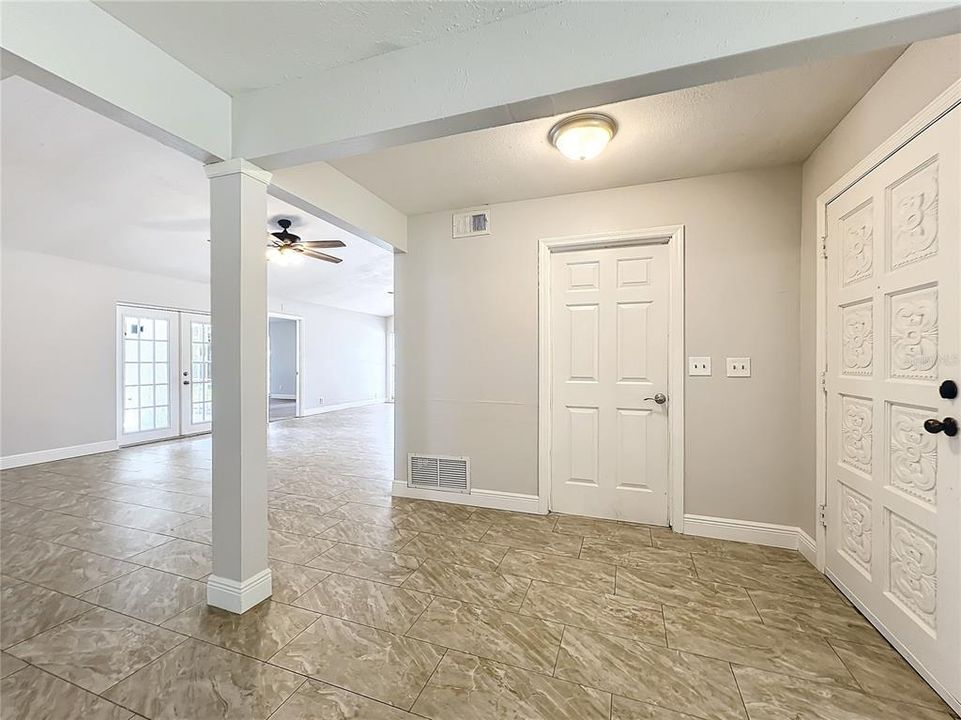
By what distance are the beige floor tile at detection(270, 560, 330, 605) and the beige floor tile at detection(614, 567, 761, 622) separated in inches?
63.1

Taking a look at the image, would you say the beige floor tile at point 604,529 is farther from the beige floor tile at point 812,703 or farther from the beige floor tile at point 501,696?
the beige floor tile at point 501,696

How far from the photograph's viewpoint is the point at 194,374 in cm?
642

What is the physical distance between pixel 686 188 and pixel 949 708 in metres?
2.73

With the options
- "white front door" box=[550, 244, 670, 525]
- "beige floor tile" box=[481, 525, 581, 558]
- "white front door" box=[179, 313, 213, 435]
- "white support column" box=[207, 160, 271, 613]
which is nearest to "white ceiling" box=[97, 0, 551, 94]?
"white support column" box=[207, 160, 271, 613]

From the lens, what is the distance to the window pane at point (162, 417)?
232 inches

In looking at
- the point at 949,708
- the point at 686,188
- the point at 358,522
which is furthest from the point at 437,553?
the point at 686,188

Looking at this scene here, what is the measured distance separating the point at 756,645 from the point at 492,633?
43.0 inches

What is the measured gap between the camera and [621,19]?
1.33 m

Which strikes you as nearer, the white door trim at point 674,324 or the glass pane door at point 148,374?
the white door trim at point 674,324

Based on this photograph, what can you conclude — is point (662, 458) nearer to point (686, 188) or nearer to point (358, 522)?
point (686, 188)

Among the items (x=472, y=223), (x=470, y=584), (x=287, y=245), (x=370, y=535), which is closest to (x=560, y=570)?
(x=470, y=584)

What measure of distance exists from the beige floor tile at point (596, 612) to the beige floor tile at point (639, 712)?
1.15ft

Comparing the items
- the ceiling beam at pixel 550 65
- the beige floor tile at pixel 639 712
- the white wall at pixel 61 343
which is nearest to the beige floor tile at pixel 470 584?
the beige floor tile at pixel 639 712

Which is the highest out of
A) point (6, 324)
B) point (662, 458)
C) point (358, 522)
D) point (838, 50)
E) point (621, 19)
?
point (621, 19)
